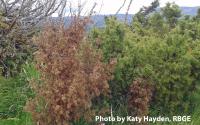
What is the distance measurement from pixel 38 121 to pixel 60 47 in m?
0.80

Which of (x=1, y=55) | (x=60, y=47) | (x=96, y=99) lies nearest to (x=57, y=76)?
(x=60, y=47)

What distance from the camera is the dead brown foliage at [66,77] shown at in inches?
215

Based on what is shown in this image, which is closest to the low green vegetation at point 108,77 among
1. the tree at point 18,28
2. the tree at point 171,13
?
the tree at point 171,13

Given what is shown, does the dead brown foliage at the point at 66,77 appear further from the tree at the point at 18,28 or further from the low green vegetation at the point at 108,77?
the tree at the point at 18,28

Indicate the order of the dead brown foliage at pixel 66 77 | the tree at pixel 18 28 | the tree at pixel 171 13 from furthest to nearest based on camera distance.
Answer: the tree at pixel 18 28 < the tree at pixel 171 13 < the dead brown foliage at pixel 66 77

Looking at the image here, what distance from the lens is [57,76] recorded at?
5559 millimetres

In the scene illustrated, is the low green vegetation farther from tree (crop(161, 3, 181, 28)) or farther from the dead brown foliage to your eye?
tree (crop(161, 3, 181, 28))

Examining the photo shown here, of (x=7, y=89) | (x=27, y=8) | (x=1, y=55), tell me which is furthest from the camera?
(x=27, y=8)

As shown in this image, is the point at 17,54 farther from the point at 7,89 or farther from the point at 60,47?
the point at 60,47

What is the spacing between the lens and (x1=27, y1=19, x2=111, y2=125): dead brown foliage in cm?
547

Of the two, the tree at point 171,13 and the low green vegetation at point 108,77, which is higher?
the tree at point 171,13

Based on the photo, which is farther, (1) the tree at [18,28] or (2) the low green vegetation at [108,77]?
(1) the tree at [18,28]

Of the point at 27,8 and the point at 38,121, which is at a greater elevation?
the point at 27,8

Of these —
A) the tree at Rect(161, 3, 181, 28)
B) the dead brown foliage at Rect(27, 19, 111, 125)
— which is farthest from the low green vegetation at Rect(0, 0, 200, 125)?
the tree at Rect(161, 3, 181, 28)
